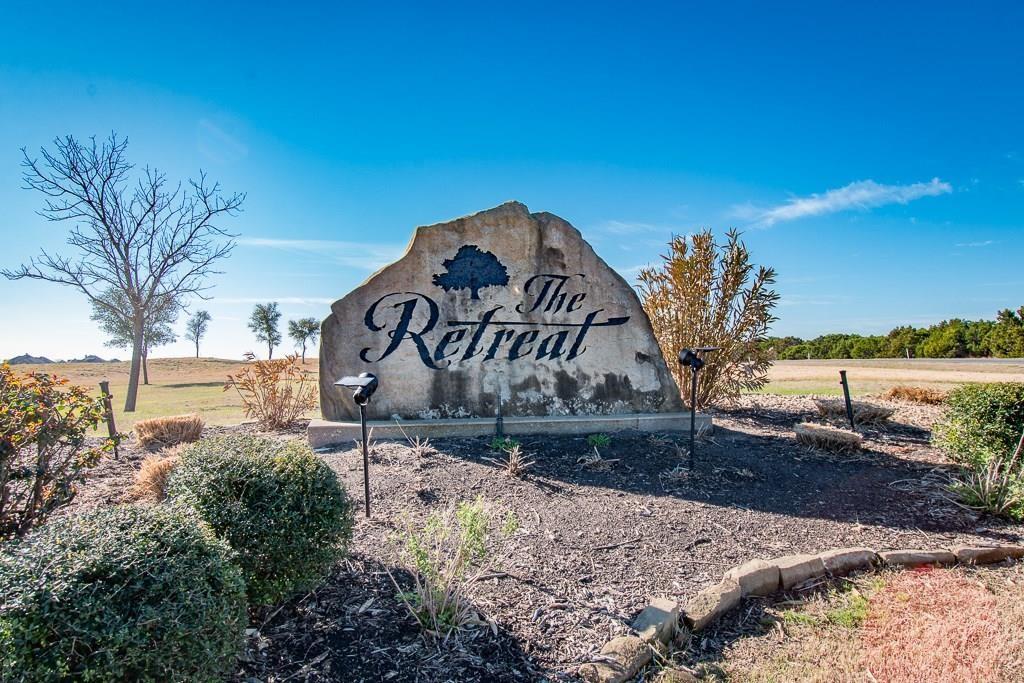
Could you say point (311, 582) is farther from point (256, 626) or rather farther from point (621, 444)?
point (621, 444)

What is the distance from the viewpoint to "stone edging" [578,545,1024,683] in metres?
2.87

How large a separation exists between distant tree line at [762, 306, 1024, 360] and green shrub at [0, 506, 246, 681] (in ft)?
70.2

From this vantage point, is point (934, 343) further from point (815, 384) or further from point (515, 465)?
point (515, 465)

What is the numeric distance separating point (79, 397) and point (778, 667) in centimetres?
470

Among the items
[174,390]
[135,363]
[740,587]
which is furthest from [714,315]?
[174,390]

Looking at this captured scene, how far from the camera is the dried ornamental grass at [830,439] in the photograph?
6824 mm

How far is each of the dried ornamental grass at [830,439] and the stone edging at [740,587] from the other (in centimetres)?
251

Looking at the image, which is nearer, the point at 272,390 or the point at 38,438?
the point at 38,438

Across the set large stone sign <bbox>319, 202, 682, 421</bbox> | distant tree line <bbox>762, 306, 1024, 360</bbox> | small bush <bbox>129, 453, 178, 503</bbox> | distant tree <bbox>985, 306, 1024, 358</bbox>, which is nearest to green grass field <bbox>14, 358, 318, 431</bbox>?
small bush <bbox>129, 453, 178, 503</bbox>

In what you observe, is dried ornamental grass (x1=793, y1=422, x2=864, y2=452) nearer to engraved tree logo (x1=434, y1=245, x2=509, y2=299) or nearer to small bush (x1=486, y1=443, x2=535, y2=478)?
small bush (x1=486, y1=443, x2=535, y2=478)

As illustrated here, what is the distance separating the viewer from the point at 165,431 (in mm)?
7457

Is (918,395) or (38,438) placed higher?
(38,438)

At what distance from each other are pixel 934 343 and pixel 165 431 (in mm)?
29769

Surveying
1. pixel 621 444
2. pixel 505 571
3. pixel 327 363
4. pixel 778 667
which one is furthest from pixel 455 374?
pixel 778 667
